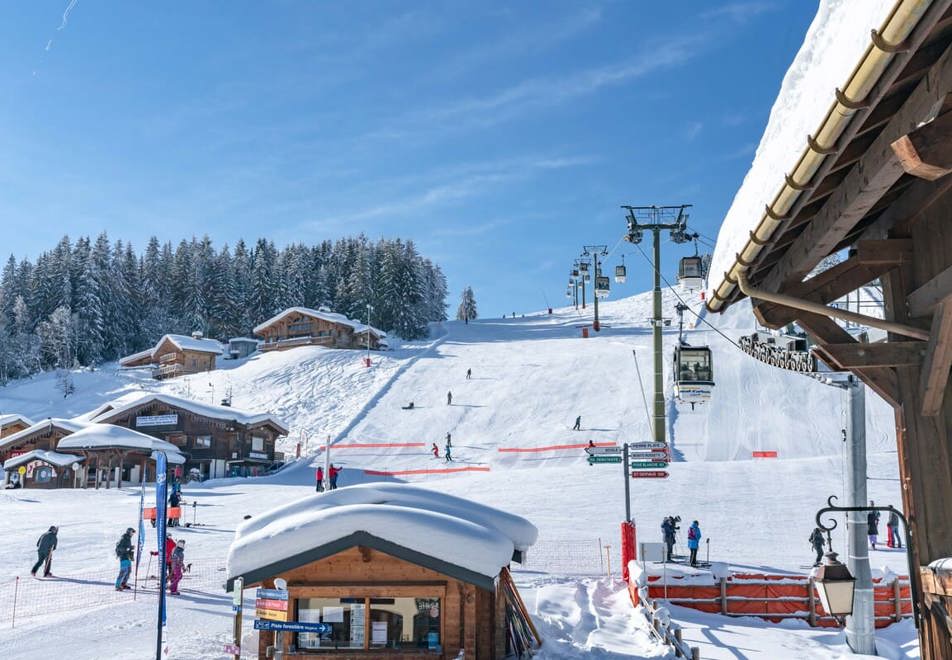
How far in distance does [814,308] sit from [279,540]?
25.8ft

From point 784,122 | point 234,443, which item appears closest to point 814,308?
point 784,122

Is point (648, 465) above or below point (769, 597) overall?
above

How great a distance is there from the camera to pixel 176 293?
10050 cm

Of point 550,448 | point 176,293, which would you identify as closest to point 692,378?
point 550,448

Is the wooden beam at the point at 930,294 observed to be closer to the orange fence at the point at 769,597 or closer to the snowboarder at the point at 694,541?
the orange fence at the point at 769,597

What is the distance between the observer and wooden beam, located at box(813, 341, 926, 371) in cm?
605

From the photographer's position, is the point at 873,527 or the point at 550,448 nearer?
the point at 873,527

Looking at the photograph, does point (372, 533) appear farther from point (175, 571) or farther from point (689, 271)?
point (689, 271)

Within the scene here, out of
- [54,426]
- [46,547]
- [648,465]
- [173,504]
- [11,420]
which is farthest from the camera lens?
[11,420]

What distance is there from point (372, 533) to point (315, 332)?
68199mm

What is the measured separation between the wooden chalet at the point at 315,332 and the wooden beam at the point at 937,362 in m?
69.5

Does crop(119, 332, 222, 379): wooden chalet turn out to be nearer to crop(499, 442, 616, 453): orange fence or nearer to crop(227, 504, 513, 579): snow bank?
crop(499, 442, 616, 453): orange fence

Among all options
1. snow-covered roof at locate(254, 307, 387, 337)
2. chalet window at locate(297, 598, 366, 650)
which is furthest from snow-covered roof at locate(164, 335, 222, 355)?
chalet window at locate(297, 598, 366, 650)

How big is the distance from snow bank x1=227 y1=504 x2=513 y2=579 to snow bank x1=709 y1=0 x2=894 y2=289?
20.5ft
